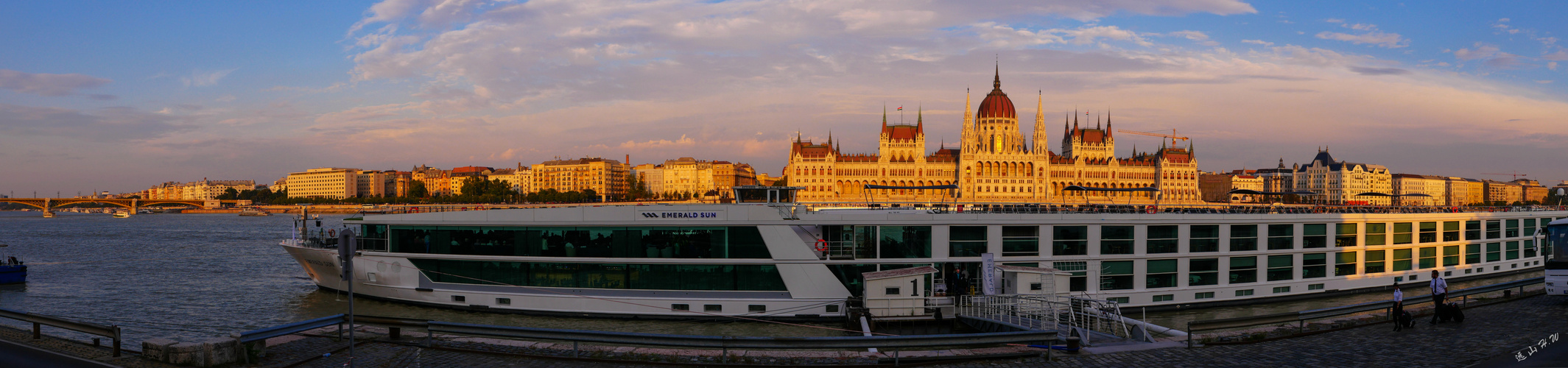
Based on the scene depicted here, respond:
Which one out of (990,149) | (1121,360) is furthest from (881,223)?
(990,149)

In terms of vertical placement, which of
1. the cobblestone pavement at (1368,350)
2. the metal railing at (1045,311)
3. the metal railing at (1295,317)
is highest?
the metal railing at (1295,317)

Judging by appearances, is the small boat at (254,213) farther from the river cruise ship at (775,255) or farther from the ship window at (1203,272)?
the ship window at (1203,272)

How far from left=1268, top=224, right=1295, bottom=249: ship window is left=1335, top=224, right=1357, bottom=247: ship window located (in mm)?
1844

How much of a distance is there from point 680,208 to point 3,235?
9311cm

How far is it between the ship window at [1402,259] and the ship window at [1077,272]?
1288 cm

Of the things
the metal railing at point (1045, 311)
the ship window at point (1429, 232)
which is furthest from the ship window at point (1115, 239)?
the ship window at point (1429, 232)

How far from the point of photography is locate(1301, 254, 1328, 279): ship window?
77.4 ft

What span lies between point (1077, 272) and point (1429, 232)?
15.5 metres

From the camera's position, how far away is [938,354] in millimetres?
12047

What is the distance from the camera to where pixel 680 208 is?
19.6 m

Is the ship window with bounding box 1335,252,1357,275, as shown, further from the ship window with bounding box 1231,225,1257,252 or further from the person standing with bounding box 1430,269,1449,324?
the person standing with bounding box 1430,269,1449,324

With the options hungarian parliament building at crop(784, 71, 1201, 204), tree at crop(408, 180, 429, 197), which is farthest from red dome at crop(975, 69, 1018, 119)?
tree at crop(408, 180, 429, 197)

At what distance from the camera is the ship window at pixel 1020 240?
65.9 ft

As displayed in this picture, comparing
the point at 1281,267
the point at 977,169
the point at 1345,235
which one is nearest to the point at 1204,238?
the point at 1281,267
